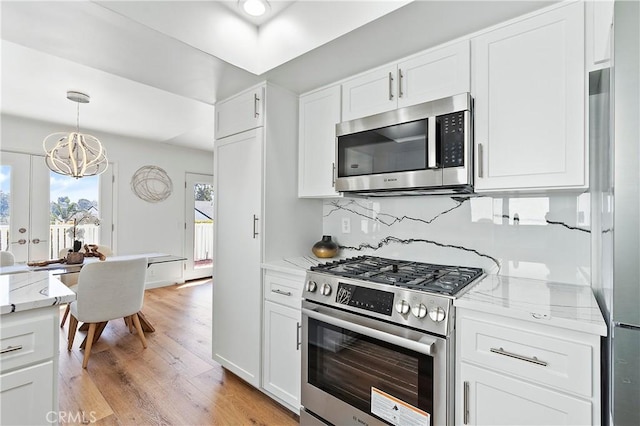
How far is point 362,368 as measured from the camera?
156cm

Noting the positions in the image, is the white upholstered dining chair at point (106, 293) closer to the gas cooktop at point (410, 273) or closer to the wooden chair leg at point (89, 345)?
the wooden chair leg at point (89, 345)

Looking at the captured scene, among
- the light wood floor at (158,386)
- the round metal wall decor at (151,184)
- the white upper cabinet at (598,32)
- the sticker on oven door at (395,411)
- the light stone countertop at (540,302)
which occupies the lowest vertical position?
the light wood floor at (158,386)

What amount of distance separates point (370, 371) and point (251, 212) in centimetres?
130

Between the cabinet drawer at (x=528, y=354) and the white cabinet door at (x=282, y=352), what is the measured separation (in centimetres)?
99

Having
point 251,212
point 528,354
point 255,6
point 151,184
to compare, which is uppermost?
point 255,6

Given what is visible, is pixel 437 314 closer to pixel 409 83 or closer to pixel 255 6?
pixel 409 83

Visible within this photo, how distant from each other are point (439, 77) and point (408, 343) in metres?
1.37

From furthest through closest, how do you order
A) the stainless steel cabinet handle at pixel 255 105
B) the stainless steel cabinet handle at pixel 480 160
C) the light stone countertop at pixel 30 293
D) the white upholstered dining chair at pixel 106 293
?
the white upholstered dining chair at pixel 106 293 → the stainless steel cabinet handle at pixel 255 105 → the stainless steel cabinet handle at pixel 480 160 → the light stone countertop at pixel 30 293

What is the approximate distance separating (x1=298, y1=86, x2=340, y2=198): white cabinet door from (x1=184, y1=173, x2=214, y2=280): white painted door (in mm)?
3609

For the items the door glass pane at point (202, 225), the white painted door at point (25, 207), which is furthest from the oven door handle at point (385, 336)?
the door glass pane at point (202, 225)

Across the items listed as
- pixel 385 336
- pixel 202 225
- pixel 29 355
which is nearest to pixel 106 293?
pixel 29 355

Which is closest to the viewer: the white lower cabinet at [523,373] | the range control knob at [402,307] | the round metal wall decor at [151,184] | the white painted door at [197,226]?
the white lower cabinet at [523,373]

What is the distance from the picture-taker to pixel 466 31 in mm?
1579

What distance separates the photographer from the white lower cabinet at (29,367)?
114 centimetres
